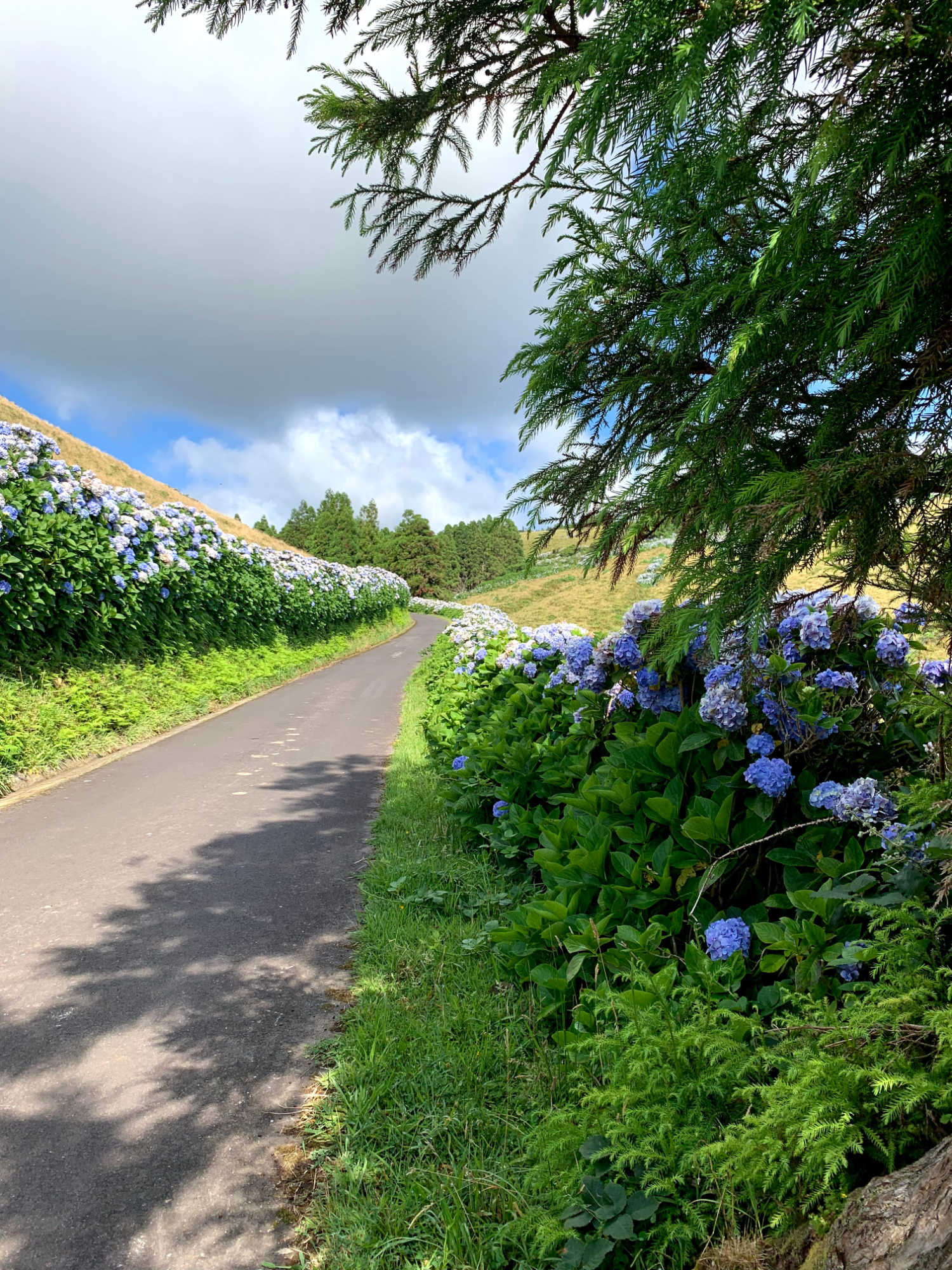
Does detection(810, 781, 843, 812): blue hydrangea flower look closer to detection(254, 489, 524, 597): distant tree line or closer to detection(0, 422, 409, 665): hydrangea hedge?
detection(0, 422, 409, 665): hydrangea hedge

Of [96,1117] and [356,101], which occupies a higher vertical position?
[356,101]

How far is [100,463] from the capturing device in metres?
24.9

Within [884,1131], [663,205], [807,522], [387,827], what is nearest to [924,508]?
[807,522]

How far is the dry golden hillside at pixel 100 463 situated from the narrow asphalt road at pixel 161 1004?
17258 mm

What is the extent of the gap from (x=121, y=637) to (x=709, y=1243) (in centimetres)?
909

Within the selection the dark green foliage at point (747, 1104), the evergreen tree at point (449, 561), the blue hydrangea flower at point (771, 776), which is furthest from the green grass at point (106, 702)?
the evergreen tree at point (449, 561)

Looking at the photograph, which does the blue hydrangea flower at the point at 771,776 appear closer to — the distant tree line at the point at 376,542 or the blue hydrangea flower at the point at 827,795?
the blue hydrangea flower at the point at 827,795

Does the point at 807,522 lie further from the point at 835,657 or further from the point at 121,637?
the point at 121,637

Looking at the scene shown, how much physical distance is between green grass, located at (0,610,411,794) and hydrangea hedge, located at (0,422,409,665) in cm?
29

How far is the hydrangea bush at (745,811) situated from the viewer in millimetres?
2027

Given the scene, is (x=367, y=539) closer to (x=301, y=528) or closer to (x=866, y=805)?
(x=301, y=528)

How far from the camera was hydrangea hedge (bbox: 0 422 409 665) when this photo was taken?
690 centimetres

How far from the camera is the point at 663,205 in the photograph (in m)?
1.72

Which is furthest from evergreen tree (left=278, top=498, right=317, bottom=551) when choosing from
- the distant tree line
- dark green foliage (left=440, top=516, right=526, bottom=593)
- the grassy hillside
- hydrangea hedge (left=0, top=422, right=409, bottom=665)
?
hydrangea hedge (left=0, top=422, right=409, bottom=665)
